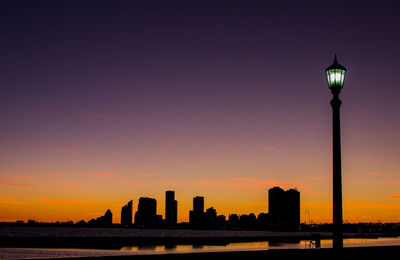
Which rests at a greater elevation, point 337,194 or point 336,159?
point 336,159

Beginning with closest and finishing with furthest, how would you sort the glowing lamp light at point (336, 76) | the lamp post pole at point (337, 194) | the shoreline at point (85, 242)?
the lamp post pole at point (337, 194) → the glowing lamp light at point (336, 76) → the shoreline at point (85, 242)

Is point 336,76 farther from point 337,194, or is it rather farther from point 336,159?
point 337,194

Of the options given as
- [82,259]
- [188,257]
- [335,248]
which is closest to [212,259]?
[188,257]

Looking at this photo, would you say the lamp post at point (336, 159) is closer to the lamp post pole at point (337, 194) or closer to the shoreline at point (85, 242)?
the lamp post pole at point (337, 194)

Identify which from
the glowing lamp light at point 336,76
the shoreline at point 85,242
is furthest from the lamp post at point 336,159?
the shoreline at point 85,242

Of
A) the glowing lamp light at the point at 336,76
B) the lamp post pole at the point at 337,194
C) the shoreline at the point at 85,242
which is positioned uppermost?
A: the glowing lamp light at the point at 336,76

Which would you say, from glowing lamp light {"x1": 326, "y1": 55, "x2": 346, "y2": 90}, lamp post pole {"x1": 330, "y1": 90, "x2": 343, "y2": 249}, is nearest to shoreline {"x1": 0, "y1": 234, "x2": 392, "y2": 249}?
lamp post pole {"x1": 330, "y1": 90, "x2": 343, "y2": 249}

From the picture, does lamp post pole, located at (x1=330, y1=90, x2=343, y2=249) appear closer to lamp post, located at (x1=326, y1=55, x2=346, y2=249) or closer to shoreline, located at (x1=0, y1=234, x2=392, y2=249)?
lamp post, located at (x1=326, y1=55, x2=346, y2=249)

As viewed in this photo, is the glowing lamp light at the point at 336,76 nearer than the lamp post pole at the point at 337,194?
No

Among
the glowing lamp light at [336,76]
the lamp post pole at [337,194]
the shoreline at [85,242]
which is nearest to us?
the lamp post pole at [337,194]

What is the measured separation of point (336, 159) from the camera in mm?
10508

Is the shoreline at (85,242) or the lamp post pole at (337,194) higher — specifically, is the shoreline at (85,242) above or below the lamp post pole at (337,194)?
below

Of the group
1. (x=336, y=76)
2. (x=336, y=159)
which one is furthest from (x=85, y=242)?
(x=336, y=76)

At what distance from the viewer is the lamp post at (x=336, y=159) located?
404 inches
